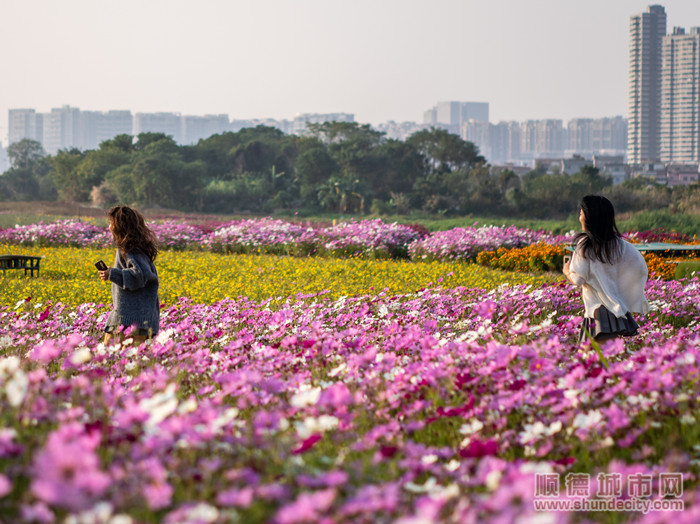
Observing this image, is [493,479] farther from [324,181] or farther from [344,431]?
[324,181]

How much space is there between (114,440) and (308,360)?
5.57 feet

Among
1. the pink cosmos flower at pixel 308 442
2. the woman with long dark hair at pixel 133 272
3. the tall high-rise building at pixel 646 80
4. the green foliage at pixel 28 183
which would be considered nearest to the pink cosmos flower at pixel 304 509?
the pink cosmos flower at pixel 308 442

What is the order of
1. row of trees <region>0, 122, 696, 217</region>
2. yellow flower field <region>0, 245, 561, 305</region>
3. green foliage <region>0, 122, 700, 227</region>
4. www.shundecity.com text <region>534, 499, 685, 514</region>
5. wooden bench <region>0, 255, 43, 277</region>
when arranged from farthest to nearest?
row of trees <region>0, 122, 696, 217</region> < green foliage <region>0, 122, 700, 227</region> < wooden bench <region>0, 255, 43, 277</region> < yellow flower field <region>0, 245, 561, 305</region> < www.shundecity.com text <region>534, 499, 685, 514</region>

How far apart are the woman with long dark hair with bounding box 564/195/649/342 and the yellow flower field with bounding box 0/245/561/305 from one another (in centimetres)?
361

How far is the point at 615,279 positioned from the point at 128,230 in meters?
3.22

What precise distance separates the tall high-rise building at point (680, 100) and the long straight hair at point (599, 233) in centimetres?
20048

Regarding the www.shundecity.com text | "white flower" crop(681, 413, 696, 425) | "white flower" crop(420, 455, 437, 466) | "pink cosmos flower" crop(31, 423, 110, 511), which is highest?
"pink cosmos flower" crop(31, 423, 110, 511)

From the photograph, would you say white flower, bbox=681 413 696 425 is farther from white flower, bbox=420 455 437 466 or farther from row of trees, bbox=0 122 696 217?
row of trees, bbox=0 122 696 217

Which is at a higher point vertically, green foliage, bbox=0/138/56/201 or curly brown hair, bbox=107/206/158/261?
green foliage, bbox=0/138/56/201

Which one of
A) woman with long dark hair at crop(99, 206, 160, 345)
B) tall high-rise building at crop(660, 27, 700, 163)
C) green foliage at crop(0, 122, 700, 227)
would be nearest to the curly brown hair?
woman with long dark hair at crop(99, 206, 160, 345)

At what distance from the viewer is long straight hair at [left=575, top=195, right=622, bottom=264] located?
4.54 m

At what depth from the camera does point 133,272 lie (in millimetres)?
4938

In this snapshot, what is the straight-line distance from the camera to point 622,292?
15.3ft

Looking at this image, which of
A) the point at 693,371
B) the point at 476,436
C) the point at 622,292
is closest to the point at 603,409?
the point at 693,371
